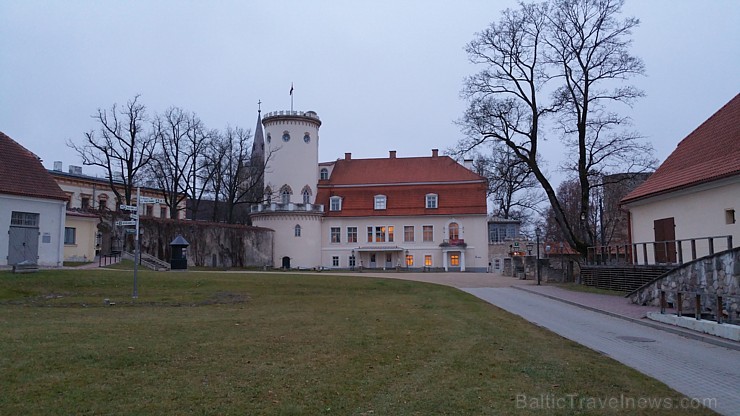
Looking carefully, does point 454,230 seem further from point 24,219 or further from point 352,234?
point 24,219

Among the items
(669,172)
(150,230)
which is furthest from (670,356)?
(150,230)

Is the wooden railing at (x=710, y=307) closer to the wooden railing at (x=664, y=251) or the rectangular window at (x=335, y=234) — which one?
the wooden railing at (x=664, y=251)

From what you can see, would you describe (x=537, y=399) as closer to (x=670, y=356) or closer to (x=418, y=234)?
(x=670, y=356)

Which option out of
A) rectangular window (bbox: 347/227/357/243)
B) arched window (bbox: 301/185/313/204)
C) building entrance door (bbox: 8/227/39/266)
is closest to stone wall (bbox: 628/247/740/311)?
building entrance door (bbox: 8/227/39/266)

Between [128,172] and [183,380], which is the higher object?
[128,172]

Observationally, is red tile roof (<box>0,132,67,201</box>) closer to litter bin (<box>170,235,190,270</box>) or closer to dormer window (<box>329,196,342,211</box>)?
litter bin (<box>170,235,190,270</box>)

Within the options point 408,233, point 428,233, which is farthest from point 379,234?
point 428,233

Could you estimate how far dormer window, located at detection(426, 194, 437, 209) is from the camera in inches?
2425

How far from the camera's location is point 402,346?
10.1m

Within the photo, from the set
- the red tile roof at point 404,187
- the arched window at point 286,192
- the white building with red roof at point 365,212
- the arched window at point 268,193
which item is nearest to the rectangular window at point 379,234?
the white building with red roof at point 365,212

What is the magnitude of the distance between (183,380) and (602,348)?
8.10 metres

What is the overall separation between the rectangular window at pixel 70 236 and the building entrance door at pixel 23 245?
966 centimetres

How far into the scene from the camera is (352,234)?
62.8 m

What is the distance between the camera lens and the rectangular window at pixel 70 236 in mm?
36250
